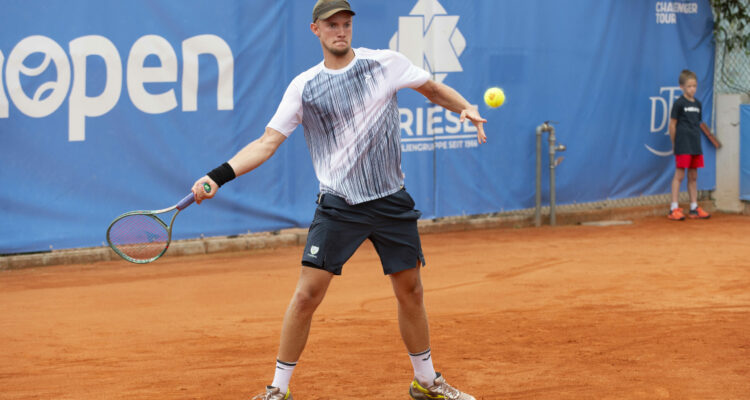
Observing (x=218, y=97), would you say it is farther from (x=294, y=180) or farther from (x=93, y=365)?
(x=93, y=365)

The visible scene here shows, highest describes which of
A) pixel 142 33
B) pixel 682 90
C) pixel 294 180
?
pixel 142 33

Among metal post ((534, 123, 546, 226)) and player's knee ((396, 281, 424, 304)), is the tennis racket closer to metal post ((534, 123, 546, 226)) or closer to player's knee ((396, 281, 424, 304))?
player's knee ((396, 281, 424, 304))

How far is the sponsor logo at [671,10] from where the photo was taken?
11.4 m

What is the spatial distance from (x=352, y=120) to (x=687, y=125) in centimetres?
806

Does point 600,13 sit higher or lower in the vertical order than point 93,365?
higher

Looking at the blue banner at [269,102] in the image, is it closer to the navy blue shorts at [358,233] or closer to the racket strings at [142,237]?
the racket strings at [142,237]

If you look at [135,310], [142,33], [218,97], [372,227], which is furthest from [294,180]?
[372,227]

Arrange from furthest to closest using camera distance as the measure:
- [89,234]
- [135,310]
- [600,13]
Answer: [600,13] < [89,234] < [135,310]

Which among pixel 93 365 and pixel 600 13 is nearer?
pixel 93 365

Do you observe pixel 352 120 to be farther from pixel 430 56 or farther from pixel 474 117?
pixel 430 56

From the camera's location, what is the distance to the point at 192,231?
872 centimetres

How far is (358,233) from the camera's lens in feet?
14.1

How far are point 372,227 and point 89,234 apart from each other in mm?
4742

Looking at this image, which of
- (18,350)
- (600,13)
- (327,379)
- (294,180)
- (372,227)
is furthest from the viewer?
(600,13)
